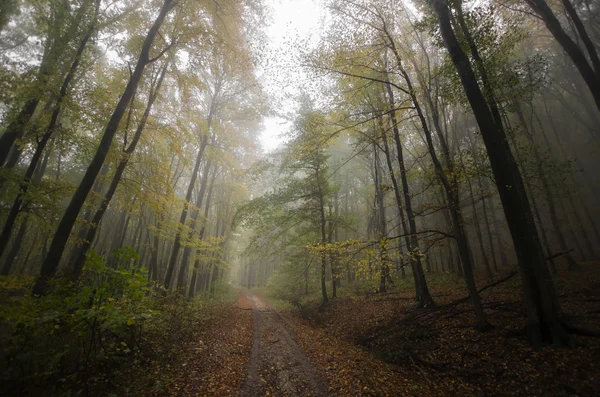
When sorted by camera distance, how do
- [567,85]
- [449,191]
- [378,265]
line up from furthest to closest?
[567,85], [449,191], [378,265]

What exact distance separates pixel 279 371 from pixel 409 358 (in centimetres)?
349

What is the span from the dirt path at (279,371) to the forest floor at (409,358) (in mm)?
23

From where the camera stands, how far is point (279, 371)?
580cm

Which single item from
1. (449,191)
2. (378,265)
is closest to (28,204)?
(378,265)

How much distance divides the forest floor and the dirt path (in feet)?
0.08

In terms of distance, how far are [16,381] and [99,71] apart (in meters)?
11.5

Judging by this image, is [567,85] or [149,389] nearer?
[149,389]

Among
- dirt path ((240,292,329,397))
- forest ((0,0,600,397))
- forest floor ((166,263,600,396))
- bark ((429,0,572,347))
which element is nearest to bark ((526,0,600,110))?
forest ((0,0,600,397))

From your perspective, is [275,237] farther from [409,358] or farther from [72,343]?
[72,343]

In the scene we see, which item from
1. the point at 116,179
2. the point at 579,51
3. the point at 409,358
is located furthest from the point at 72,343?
the point at 579,51

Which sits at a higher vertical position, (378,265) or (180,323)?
(378,265)

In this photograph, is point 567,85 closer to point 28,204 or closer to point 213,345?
point 213,345

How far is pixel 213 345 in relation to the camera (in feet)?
24.0

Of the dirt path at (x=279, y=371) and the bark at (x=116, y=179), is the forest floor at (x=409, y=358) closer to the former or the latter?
the dirt path at (x=279, y=371)
